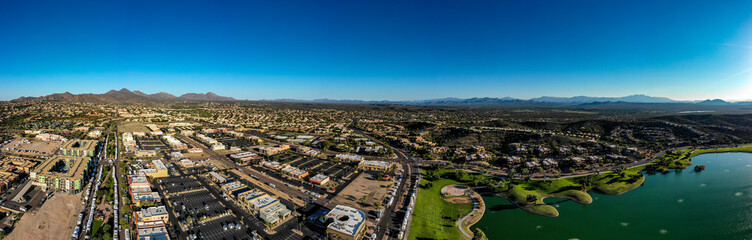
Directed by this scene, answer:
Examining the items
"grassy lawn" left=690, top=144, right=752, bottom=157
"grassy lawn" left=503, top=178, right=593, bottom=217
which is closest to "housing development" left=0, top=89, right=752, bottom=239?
"grassy lawn" left=503, top=178, right=593, bottom=217

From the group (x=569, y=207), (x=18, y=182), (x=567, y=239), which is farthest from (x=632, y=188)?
(x=18, y=182)

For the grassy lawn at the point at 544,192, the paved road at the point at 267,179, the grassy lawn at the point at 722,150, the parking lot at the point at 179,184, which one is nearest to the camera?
the grassy lawn at the point at 544,192

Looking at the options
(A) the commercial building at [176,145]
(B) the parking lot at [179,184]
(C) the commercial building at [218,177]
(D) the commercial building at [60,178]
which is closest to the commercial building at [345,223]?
Answer: (C) the commercial building at [218,177]

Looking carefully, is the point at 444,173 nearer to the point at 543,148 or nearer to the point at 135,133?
the point at 543,148

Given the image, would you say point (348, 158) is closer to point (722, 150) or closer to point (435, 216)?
point (435, 216)

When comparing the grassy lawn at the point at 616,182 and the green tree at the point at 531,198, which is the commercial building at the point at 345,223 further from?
the grassy lawn at the point at 616,182

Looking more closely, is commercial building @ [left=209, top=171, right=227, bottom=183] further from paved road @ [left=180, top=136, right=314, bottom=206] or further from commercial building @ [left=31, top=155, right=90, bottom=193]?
commercial building @ [left=31, top=155, right=90, bottom=193]

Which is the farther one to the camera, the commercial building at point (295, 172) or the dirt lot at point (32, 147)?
the dirt lot at point (32, 147)
